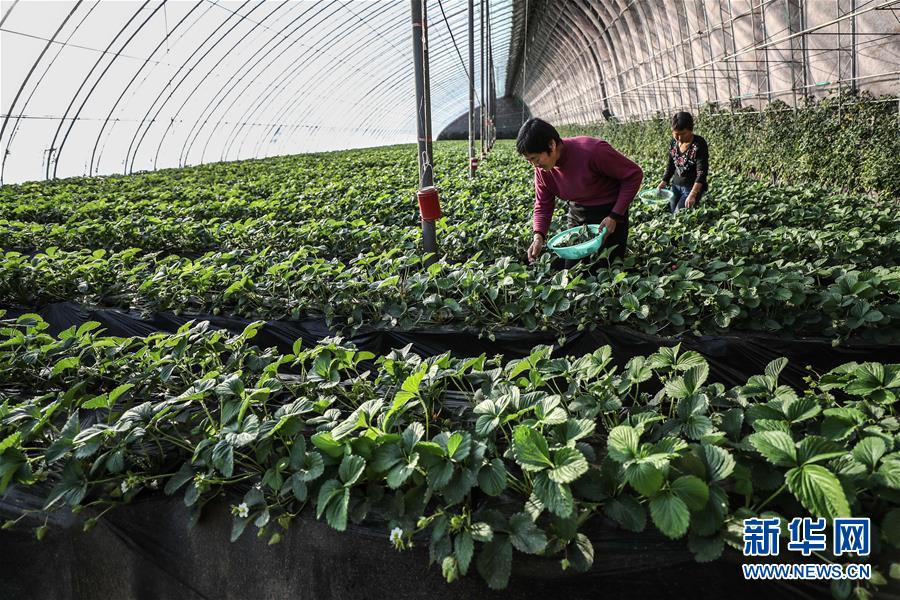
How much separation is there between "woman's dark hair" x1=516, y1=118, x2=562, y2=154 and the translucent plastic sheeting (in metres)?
12.8

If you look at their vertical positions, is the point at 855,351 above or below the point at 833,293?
below

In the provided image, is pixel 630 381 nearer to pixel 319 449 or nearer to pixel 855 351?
pixel 319 449

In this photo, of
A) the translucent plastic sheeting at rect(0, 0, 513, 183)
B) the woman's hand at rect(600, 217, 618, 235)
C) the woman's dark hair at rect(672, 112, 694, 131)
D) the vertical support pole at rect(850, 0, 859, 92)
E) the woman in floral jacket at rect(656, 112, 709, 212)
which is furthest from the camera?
the translucent plastic sheeting at rect(0, 0, 513, 183)

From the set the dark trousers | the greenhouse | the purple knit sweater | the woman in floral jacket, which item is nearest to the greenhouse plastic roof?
the greenhouse

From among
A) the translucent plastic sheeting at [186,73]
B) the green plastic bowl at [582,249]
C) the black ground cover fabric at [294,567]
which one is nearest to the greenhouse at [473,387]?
the black ground cover fabric at [294,567]

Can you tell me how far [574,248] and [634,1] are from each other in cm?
1998

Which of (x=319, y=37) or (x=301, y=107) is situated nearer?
(x=319, y=37)

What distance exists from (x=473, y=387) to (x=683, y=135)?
392cm

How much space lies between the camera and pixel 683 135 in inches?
202

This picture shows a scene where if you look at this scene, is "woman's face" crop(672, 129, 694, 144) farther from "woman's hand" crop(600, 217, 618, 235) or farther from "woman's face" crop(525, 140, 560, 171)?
"woman's face" crop(525, 140, 560, 171)

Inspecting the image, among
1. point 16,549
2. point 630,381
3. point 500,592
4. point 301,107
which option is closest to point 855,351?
point 630,381

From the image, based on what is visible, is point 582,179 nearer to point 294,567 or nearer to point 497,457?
point 497,457

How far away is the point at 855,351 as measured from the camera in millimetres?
3051

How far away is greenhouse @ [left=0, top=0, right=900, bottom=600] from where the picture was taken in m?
1.47
